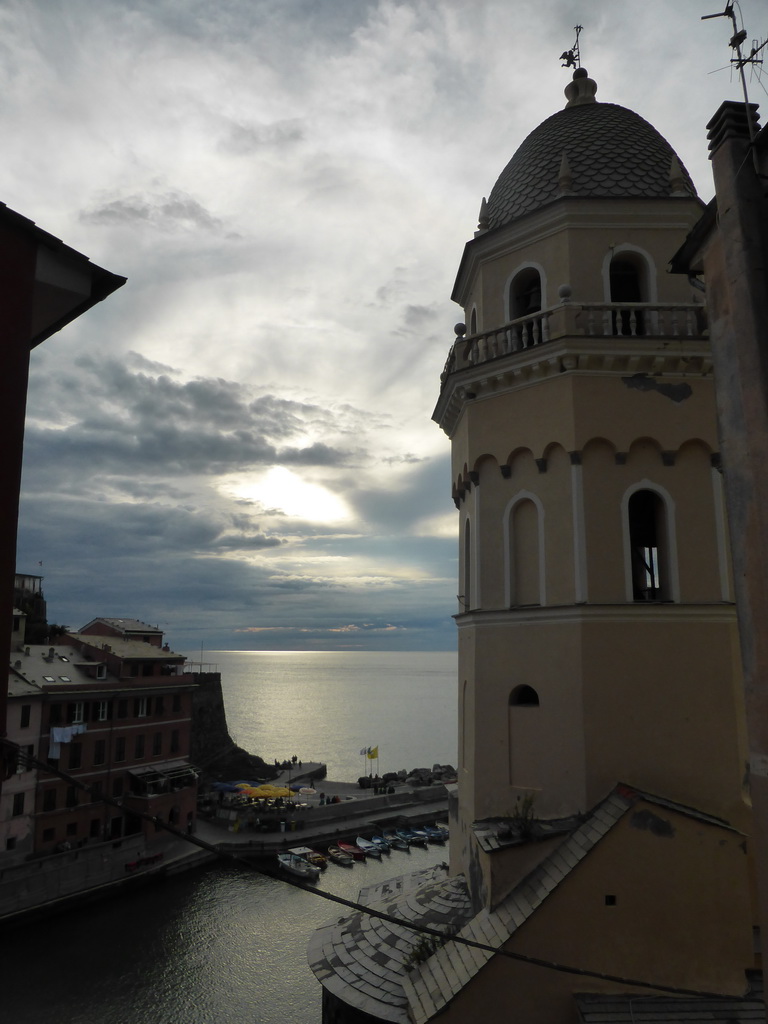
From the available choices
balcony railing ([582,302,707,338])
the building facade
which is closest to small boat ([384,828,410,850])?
the building facade

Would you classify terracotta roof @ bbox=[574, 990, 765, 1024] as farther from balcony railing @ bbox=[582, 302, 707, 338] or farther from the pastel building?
balcony railing @ bbox=[582, 302, 707, 338]

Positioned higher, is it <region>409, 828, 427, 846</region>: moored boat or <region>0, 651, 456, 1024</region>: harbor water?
<region>0, 651, 456, 1024</region>: harbor water

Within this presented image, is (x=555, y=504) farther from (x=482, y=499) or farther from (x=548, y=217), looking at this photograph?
(x=548, y=217)

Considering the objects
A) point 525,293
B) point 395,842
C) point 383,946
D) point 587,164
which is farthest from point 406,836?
point 587,164

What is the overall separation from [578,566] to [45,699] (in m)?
32.9

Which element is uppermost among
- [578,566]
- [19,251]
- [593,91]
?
[593,91]

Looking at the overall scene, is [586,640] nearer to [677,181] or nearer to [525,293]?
[525,293]

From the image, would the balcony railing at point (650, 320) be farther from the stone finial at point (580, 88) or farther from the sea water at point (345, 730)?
the sea water at point (345, 730)

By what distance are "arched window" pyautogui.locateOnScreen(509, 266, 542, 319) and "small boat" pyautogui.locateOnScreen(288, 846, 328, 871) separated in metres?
37.5

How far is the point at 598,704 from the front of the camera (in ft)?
38.0

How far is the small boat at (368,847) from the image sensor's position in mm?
44812

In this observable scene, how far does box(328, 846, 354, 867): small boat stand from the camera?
141 feet

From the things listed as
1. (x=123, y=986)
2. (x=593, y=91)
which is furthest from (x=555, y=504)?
(x=123, y=986)

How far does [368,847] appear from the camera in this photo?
45.6 metres
